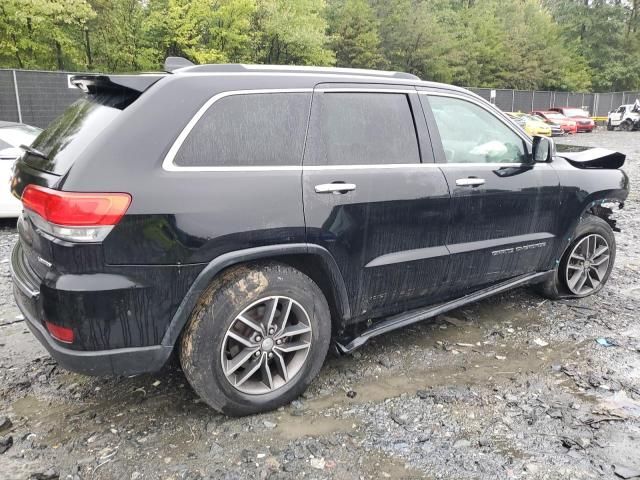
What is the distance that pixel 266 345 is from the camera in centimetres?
299

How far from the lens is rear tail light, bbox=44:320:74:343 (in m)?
2.56

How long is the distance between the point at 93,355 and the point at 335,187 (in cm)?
156

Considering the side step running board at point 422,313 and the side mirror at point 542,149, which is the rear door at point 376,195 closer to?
the side step running board at point 422,313

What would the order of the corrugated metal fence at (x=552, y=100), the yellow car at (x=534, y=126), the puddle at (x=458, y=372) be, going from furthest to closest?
the corrugated metal fence at (x=552, y=100) → the yellow car at (x=534, y=126) → the puddle at (x=458, y=372)

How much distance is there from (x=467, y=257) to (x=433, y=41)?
38918mm

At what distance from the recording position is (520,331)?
4.27 m

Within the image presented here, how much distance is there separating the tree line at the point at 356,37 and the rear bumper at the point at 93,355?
21.1 m

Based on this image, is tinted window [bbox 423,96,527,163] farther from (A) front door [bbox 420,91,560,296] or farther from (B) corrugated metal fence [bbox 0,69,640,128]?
(B) corrugated metal fence [bbox 0,69,640,128]

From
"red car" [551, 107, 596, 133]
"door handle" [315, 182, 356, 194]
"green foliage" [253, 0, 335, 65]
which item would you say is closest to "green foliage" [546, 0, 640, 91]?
"red car" [551, 107, 596, 133]

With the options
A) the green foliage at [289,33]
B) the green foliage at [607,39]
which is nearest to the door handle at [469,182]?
the green foliage at [289,33]

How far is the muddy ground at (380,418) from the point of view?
267 centimetres

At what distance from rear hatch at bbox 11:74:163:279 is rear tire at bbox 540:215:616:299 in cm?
374

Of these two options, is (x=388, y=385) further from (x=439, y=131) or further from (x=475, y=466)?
(x=439, y=131)

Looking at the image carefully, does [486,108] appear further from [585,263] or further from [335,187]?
[585,263]
